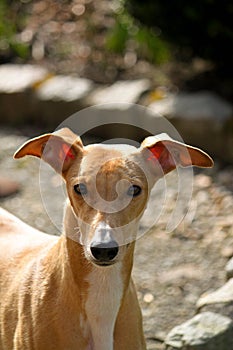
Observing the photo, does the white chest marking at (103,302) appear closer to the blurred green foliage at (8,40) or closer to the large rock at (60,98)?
the large rock at (60,98)

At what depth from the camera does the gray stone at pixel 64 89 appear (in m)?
7.52

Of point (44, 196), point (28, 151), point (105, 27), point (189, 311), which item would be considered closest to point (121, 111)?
point (44, 196)

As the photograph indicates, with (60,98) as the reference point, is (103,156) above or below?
below

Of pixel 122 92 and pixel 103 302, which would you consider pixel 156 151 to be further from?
pixel 122 92

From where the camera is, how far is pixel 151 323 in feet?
16.1

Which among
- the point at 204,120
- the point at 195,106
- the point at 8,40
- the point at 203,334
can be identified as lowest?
the point at 203,334

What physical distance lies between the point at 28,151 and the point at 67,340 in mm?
822

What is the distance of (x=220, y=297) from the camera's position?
15.3 feet

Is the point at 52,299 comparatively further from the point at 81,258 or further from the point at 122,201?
the point at 122,201

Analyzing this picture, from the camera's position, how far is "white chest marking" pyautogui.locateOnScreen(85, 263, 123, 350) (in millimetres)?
3615

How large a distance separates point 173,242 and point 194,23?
2046 millimetres

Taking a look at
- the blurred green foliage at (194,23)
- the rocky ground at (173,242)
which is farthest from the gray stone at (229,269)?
the blurred green foliage at (194,23)

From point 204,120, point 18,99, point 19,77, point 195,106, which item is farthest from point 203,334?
point 19,77

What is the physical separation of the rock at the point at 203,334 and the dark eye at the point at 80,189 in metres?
1.28
